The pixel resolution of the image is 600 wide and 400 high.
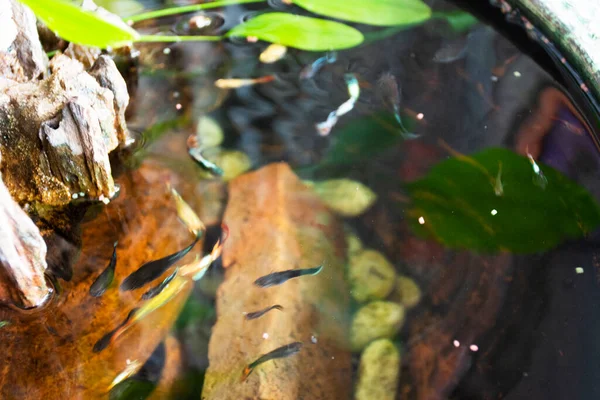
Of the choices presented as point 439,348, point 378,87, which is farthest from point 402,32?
point 439,348

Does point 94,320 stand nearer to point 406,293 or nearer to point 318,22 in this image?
point 406,293

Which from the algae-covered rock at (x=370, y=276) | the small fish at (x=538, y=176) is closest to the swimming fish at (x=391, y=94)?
the small fish at (x=538, y=176)

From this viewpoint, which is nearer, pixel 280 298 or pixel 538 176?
pixel 280 298

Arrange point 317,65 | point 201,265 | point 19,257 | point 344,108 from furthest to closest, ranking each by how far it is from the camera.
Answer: point 317,65 → point 344,108 → point 201,265 → point 19,257

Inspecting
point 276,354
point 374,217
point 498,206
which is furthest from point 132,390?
point 498,206

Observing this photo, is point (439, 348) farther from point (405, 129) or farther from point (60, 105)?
point (60, 105)

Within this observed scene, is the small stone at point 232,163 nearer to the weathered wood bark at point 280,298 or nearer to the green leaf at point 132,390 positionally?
the weathered wood bark at point 280,298

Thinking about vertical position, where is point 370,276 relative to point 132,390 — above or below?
above
